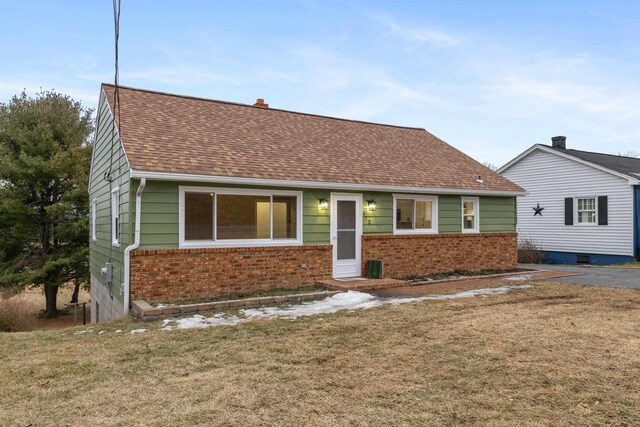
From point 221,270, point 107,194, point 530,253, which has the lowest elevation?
point 530,253

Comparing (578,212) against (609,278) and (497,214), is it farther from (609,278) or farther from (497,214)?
(609,278)

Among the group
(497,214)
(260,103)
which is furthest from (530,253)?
(260,103)

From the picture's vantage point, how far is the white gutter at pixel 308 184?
848 centimetres

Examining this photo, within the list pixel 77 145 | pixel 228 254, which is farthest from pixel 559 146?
pixel 77 145

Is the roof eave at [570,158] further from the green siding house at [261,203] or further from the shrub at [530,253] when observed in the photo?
the green siding house at [261,203]

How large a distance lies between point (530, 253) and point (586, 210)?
116 inches

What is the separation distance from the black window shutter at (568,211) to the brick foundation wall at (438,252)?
7583 mm

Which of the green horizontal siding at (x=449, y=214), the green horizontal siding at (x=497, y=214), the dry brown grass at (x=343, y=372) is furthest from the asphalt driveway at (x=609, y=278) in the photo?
the dry brown grass at (x=343, y=372)

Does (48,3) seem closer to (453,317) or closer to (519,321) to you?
(453,317)

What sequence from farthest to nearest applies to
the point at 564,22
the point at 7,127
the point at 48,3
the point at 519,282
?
the point at 7,127 < the point at 564,22 < the point at 519,282 < the point at 48,3

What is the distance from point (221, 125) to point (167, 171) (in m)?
3.55

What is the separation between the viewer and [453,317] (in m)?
7.14

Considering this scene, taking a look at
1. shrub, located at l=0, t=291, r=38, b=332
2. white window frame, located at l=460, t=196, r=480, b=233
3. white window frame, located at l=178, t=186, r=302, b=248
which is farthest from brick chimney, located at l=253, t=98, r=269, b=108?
shrub, located at l=0, t=291, r=38, b=332

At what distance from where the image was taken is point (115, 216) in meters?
10.5
